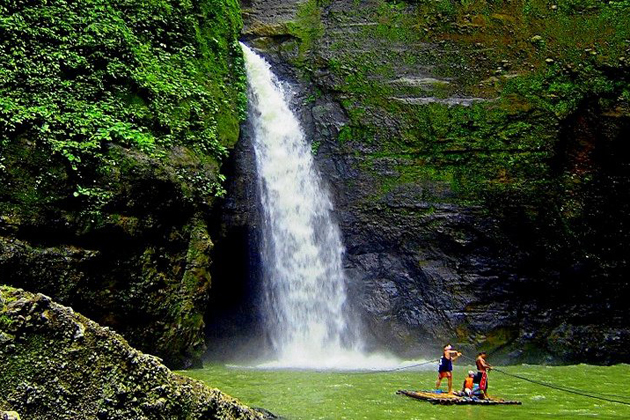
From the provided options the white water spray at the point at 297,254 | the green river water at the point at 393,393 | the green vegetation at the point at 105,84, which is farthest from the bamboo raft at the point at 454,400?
the green vegetation at the point at 105,84

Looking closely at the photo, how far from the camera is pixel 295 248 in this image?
1375 centimetres

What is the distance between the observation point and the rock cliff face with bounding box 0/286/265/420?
2.39 meters

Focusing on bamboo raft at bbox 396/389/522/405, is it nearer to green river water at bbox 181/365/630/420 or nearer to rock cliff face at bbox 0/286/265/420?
green river water at bbox 181/365/630/420

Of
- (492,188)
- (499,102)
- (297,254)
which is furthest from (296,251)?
(499,102)

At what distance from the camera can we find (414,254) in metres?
13.9

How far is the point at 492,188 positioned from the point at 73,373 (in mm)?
12818

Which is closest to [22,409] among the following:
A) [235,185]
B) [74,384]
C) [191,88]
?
[74,384]

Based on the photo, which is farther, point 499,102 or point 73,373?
point 499,102

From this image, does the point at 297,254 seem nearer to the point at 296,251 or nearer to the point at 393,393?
the point at 296,251

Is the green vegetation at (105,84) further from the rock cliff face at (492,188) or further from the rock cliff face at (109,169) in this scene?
the rock cliff face at (492,188)

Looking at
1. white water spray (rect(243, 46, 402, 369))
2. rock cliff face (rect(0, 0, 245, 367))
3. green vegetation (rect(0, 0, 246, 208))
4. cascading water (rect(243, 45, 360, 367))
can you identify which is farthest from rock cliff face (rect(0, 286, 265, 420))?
cascading water (rect(243, 45, 360, 367))

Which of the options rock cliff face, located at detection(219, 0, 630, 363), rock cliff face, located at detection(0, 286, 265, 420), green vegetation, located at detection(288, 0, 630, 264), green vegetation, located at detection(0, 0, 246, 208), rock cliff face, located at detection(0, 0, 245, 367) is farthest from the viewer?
green vegetation, located at detection(288, 0, 630, 264)

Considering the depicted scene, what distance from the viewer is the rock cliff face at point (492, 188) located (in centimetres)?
1344

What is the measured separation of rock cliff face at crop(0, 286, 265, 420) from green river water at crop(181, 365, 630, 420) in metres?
3.94
